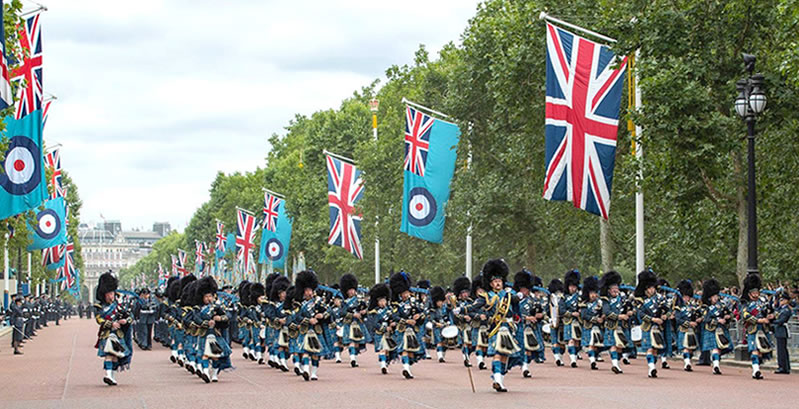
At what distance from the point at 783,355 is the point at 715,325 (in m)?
1.38

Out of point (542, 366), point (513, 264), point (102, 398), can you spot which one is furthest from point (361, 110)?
point (102, 398)

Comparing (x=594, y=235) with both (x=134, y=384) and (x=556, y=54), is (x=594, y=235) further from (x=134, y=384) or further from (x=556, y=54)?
(x=134, y=384)

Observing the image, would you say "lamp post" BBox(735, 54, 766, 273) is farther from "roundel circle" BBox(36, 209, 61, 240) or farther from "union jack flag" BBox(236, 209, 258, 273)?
"union jack flag" BBox(236, 209, 258, 273)

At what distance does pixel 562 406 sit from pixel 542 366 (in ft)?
32.5

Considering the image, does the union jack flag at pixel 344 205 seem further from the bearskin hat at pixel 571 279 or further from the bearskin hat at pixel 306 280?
the bearskin hat at pixel 306 280

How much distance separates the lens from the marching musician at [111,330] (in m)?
21.5

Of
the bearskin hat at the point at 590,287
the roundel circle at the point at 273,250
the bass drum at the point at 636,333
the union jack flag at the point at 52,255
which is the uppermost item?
the roundel circle at the point at 273,250

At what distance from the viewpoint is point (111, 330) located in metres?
21.5

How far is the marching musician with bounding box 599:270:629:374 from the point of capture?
23391 millimetres

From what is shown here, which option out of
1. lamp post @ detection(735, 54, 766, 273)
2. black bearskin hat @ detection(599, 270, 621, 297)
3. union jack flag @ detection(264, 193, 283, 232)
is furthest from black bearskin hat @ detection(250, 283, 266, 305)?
union jack flag @ detection(264, 193, 283, 232)

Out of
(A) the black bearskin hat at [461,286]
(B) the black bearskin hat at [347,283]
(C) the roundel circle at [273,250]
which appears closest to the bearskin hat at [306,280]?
(B) the black bearskin hat at [347,283]

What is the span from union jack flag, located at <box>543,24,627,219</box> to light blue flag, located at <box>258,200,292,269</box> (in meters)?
37.9

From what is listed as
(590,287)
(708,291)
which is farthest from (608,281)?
(708,291)

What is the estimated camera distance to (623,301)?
77.6ft
